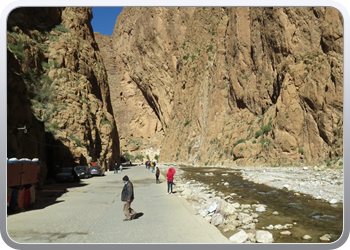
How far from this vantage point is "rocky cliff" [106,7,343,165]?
91.7ft

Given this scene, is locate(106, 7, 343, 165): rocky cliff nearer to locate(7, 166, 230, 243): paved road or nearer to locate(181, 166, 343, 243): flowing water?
locate(7, 166, 230, 243): paved road

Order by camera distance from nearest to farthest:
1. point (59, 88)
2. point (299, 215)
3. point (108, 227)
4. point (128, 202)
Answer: point (108, 227) < point (128, 202) < point (299, 215) < point (59, 88)

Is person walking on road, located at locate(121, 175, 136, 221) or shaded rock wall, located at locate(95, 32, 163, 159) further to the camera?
shaded rock wall, located at locate(95, 32, 163, 159)

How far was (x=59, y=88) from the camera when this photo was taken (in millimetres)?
37438

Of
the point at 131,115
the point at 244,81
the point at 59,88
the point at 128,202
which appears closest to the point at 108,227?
the point at 128,202

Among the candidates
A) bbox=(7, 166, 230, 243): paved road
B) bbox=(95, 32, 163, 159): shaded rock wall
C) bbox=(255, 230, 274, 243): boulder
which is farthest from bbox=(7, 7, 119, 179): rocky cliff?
bbox=(95, 32, 163, 159): shaded rock wall

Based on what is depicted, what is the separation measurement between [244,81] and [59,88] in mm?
30071

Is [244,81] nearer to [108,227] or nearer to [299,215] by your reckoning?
[299,215]

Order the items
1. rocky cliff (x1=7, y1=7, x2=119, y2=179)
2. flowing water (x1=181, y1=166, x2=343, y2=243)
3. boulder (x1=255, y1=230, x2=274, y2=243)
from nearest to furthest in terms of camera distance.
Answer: boulder (x1=255, y1=230, x2=274, y2=243), flowing water (x1=181, y1=166, x2=343, y2=243), rocky cliff (x1=7, y1=7, x2=119, y2=179)

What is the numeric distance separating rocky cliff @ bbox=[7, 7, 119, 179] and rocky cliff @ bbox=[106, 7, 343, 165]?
2043 centimetres

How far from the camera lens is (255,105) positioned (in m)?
45.7

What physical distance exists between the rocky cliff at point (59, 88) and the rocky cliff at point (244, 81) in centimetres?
2043

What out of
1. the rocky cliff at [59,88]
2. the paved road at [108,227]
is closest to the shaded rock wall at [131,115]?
the rocky cliff at [59,88]

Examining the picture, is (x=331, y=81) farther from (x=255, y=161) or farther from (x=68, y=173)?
(x=68, y=173)
